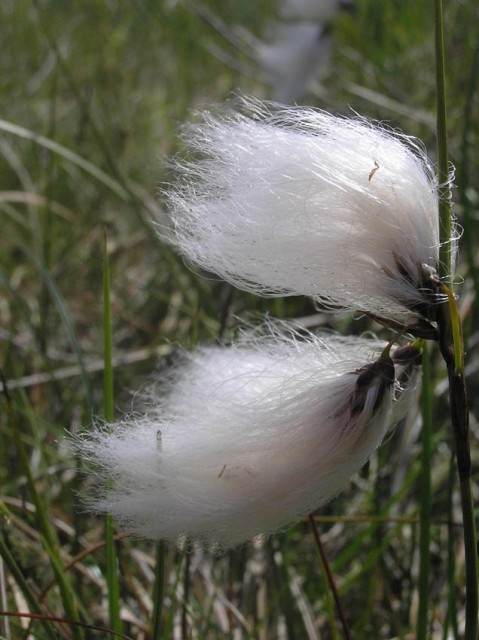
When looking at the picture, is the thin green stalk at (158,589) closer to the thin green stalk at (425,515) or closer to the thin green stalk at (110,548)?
the thin green stalk at (110,548)

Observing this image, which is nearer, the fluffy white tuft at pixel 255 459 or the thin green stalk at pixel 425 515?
the fluffy white tuft at pixel 255 459

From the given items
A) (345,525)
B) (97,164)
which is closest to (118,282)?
(97,164)

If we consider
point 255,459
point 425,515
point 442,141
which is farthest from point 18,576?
point 442,141

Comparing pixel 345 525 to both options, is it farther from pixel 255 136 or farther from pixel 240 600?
pixel 255 136

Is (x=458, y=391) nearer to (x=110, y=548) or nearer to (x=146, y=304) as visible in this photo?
(x=110, y=548)

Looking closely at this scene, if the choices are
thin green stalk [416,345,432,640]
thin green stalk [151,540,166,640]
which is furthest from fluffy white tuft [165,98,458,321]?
thin green stalk [151,540,166,640]

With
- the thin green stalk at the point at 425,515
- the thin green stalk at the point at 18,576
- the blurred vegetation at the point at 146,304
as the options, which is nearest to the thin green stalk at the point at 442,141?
the thin green stalk at the point at 425,515
